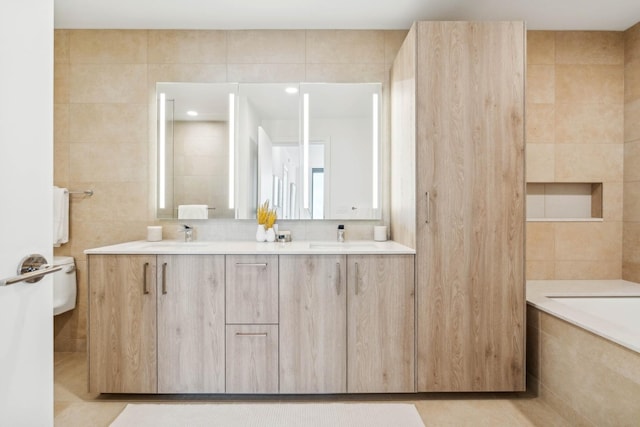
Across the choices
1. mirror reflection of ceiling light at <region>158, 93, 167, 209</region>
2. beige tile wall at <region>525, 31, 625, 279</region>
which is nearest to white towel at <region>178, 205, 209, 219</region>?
mirror reflection of ceiling light at <region>158, 93, 167, 209</region>

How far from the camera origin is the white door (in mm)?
741

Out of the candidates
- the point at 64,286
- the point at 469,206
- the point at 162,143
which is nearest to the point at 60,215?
the point at 64,286

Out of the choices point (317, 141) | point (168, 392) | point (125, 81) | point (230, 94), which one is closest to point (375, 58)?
point (317, 141)

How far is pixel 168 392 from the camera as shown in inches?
81.7

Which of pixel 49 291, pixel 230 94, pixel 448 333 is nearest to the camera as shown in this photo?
pixel 49 291

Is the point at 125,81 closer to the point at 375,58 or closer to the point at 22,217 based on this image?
the point at 375,58

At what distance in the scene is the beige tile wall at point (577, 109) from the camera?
2.70m

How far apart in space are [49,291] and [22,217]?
217 mm

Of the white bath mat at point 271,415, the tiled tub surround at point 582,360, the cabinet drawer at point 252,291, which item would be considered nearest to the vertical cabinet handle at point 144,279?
the cabinet drawer at point 252,291

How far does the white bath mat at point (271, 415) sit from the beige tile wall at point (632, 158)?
2.02m

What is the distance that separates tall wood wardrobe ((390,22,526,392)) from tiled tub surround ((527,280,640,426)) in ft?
0.46

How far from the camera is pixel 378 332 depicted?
2078mm

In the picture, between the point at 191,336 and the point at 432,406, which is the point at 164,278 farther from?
the point at 432,406

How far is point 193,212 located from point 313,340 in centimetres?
129
